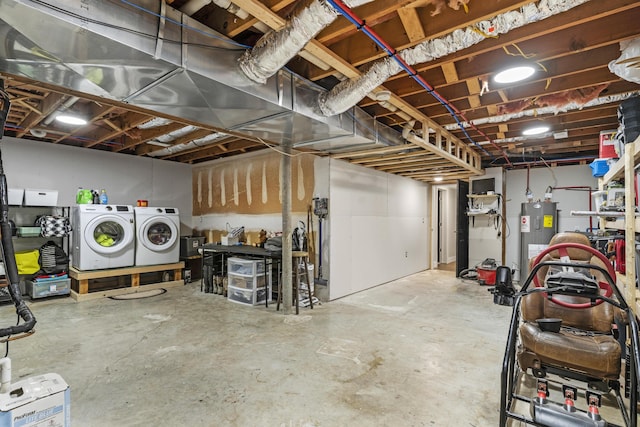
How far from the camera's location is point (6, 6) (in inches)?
52.3

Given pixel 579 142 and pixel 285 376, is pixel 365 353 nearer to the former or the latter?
pixel 285 376

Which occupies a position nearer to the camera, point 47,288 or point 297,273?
point 297,273

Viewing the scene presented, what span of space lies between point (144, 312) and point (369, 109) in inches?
154

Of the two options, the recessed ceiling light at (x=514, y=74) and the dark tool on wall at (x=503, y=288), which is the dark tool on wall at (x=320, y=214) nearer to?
the dark tool on wall at (x=503, y=288)

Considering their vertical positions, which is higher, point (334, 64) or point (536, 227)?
point (334, 64)

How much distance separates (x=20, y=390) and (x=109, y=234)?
454 centimetres

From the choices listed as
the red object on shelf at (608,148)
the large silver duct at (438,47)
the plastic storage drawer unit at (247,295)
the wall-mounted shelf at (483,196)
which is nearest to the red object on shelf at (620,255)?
the red object on shelf at (608,148)

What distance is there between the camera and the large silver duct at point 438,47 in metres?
1.70

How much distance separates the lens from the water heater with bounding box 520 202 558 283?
18.6 ft

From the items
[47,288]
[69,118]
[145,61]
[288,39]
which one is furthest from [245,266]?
[288,39]

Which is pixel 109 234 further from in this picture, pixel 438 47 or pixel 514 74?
pixel 514 74

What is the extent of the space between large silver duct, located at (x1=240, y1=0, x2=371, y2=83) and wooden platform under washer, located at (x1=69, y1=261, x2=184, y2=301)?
15.2ft

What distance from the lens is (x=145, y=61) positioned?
5.76 ft

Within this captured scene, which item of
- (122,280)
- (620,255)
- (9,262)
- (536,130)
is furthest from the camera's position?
(122,280)
